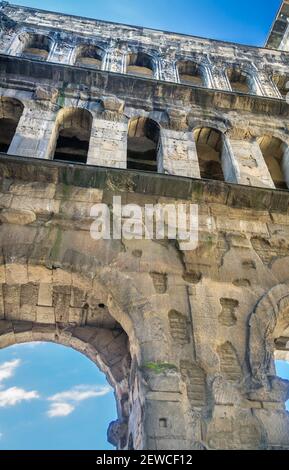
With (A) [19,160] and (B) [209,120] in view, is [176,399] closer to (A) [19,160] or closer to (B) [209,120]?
(A) [19,160]

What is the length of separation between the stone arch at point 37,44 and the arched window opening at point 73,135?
3.99m

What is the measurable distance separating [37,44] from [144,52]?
→ 137 inches

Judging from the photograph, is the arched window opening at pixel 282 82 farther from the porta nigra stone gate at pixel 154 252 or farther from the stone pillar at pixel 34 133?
the stone pillar at pixel 34 133

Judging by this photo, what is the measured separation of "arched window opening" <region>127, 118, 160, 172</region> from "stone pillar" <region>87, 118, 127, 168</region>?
2.00 ft

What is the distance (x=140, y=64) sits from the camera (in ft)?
42.1

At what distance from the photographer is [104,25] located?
13633mm

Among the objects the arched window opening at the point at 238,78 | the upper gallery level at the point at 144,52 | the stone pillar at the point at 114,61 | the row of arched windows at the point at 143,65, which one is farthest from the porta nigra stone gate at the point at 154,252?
the arched window opening at the point at 238,78

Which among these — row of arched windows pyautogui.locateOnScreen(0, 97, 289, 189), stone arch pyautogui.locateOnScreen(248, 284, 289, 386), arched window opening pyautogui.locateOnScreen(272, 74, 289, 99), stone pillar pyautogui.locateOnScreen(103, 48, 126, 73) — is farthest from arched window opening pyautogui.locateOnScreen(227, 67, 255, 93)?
stone arch pyautogui.locateOnScreen(248, 284, 289, 386)

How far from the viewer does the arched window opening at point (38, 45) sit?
12.3m

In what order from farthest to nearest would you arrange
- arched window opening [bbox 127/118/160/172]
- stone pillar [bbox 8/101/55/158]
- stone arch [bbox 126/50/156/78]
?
stone arch [bbox 126/50/156/78]
arched window opening [bbox 127/118/160/172]
stone pillar [bbox 8/101/55/158]

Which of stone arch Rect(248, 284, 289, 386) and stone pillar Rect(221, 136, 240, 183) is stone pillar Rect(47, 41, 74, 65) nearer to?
stone pillar Rect(221, 136, 240, 183)

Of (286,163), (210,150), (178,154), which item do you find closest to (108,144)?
(178,154)

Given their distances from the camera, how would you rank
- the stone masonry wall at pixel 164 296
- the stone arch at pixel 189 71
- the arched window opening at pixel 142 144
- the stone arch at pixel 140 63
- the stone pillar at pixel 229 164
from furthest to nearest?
the stone arch at pixel 189 71
the stone arch at pixel 140 63
the arched window opening at pixel 142 144
the stone pillar at pixel 229 164
the stone masonry wall at pixel 164 296

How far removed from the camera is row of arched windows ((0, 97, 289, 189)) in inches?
366
